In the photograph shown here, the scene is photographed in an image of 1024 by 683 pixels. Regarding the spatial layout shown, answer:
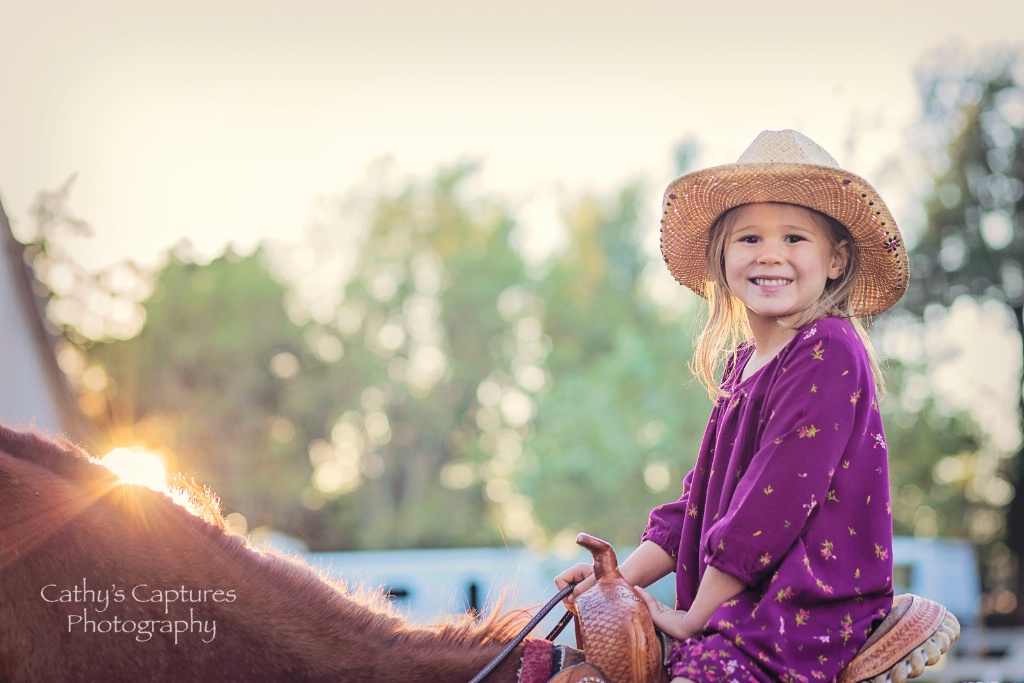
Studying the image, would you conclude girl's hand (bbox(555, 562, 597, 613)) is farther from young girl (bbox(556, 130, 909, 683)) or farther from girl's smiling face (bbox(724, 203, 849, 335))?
girl's smiling face (bbox(724, 203, 849, 335))

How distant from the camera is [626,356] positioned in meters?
24.0

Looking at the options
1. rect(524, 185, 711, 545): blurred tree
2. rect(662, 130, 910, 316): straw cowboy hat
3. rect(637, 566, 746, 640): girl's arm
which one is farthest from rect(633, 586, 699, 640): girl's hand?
rect(524, 185, 711, 545): blurred tree

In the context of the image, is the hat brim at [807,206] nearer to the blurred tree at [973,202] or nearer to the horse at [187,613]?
the horse at [187,613]

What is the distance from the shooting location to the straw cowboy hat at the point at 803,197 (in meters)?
2.27

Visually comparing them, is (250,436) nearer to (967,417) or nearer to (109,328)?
(109,328)

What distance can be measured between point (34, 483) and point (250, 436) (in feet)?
95.9

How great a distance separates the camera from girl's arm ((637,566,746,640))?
2.09m

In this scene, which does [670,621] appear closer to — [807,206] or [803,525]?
[803,525]

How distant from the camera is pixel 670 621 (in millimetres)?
2168

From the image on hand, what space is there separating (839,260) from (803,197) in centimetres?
23

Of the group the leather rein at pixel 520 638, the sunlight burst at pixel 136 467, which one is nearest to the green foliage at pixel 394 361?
the leather rein at pixel 520 638

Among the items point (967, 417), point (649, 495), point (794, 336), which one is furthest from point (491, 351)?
point (794, 336)

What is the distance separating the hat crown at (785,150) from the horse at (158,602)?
1327 millimetres

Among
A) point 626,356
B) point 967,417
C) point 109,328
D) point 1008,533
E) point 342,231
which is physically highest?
point 342,231
